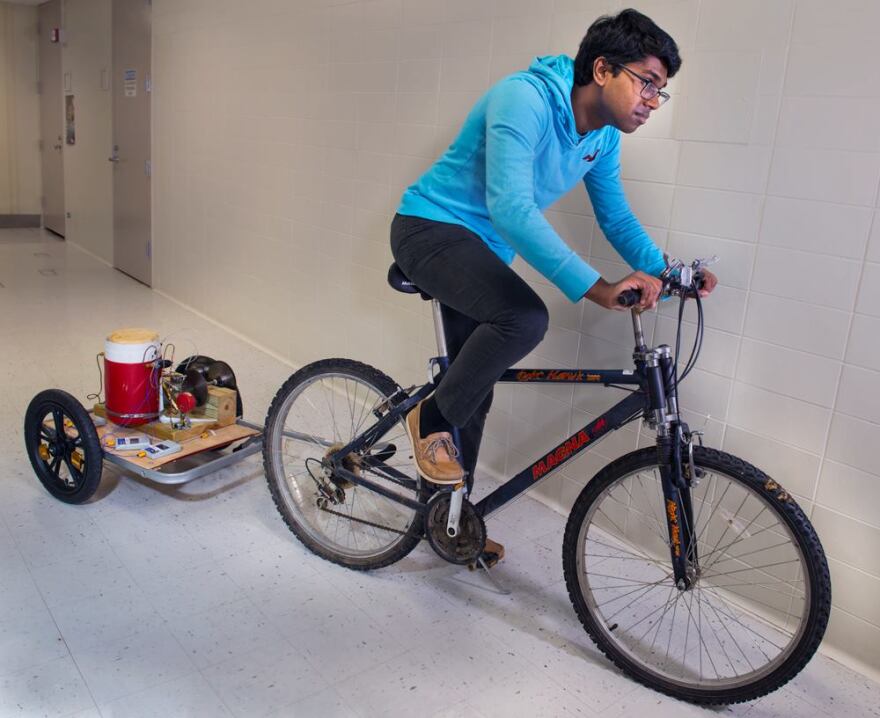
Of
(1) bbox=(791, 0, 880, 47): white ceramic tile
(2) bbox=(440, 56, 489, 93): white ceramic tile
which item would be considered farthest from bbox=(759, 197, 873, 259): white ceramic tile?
(2) bbox=(440, 56, 489, 93): white ceramic tile

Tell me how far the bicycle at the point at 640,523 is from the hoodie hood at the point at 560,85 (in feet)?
1.36

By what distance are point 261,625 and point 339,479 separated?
0.48 metres

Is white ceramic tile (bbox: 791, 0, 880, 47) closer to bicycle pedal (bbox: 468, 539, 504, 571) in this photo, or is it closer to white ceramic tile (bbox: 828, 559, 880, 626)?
white ceramic tile (bbox: 828, 559, 880, 626)

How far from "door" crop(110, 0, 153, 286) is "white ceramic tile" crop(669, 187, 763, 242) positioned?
450cm

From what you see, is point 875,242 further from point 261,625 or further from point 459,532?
point 261,625

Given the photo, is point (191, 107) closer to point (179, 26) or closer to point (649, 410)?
point (179, 26)

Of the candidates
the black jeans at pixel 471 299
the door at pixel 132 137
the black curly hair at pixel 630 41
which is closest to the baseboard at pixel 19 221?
the door at pixel 132 137

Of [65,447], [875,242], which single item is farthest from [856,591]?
[65,447]

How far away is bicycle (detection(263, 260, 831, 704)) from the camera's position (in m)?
1.87

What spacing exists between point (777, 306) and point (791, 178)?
334 mm

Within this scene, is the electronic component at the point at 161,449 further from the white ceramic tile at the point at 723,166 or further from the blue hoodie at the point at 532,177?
the white ceramic tile at the point at 723,166

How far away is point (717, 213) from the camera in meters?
2.28

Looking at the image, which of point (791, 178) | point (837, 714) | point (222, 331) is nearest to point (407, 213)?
point (791, 178)

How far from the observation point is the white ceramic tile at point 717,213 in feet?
7.22
